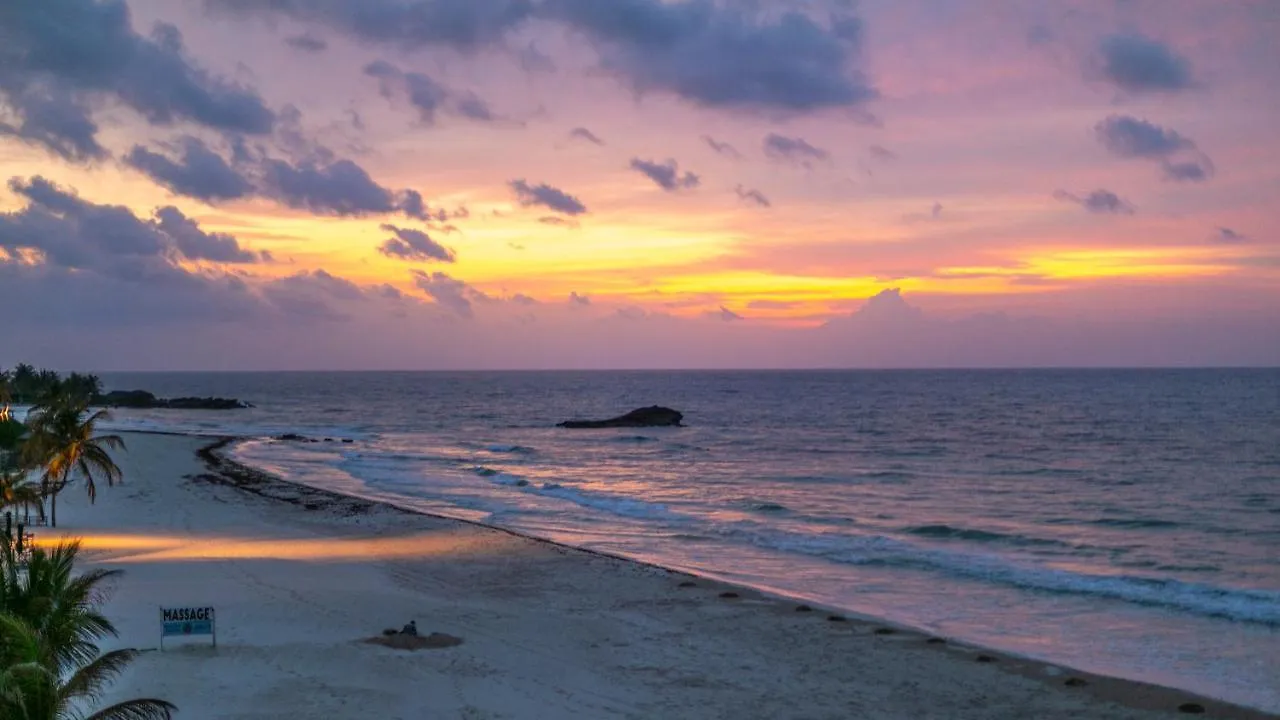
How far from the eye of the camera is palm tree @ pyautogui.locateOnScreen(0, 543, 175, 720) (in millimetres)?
7195

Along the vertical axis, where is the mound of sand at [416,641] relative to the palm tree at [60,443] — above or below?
below

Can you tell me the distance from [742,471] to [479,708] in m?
36.9

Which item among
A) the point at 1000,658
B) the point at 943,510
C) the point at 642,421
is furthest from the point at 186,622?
the point at 642,421

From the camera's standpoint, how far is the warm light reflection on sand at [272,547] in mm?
24516

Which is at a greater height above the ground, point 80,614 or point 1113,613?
point 80,614

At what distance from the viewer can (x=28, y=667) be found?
704cm

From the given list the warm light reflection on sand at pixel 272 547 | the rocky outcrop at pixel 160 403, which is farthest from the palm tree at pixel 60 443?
the rocky outcrop at pixel 160 403

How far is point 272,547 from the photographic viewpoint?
2609 cm

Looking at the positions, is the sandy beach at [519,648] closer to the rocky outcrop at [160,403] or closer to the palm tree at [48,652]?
the palm tree at [48,652]

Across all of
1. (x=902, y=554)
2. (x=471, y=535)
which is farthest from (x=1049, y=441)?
(x=471, y=535)

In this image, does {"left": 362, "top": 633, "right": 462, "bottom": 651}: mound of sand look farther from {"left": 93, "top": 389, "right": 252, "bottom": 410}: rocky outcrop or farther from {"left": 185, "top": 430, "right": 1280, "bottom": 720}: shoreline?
{"left": 93, "top": 389, "right": 252, "bottom": 410}: rocky outcrop

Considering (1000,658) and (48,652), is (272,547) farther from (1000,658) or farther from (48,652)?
(48,652)

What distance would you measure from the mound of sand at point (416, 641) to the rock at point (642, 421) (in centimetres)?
6881

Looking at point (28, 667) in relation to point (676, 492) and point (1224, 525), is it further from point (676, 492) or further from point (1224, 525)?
point (676, 492)
